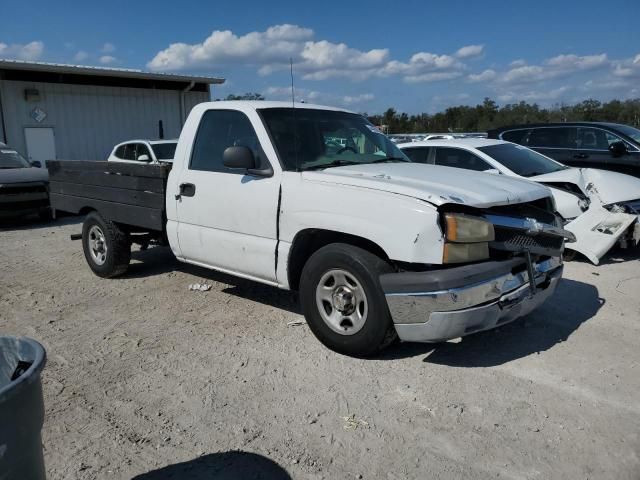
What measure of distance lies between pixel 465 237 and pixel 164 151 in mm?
9919

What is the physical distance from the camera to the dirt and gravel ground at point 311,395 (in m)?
2.96

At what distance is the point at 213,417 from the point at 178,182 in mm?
2607

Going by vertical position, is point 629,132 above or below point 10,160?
above

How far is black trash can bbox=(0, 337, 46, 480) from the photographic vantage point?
1.81 meters

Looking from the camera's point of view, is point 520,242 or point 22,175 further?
point 22,175

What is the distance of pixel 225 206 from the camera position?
486cm

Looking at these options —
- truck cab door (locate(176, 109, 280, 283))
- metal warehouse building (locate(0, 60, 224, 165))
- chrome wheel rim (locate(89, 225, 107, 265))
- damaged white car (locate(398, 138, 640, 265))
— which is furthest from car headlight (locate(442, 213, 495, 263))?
metal warehouse building (locate(0, 60, 224, 165))

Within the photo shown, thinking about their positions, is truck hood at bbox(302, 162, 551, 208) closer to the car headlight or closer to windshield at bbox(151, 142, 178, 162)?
the car headlight

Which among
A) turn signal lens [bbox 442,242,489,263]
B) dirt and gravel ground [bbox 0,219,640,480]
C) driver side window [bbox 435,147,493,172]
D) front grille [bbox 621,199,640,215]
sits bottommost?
dirt and gravel ground [bbox 0,219,640,480]

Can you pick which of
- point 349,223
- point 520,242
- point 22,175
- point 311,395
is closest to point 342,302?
point 349,223

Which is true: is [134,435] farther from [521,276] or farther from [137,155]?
[137,155]

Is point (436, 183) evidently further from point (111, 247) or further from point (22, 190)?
point (22, 190)

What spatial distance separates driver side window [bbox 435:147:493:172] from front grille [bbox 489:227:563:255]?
412 centimetres

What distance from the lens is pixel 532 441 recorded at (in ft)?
10.2
